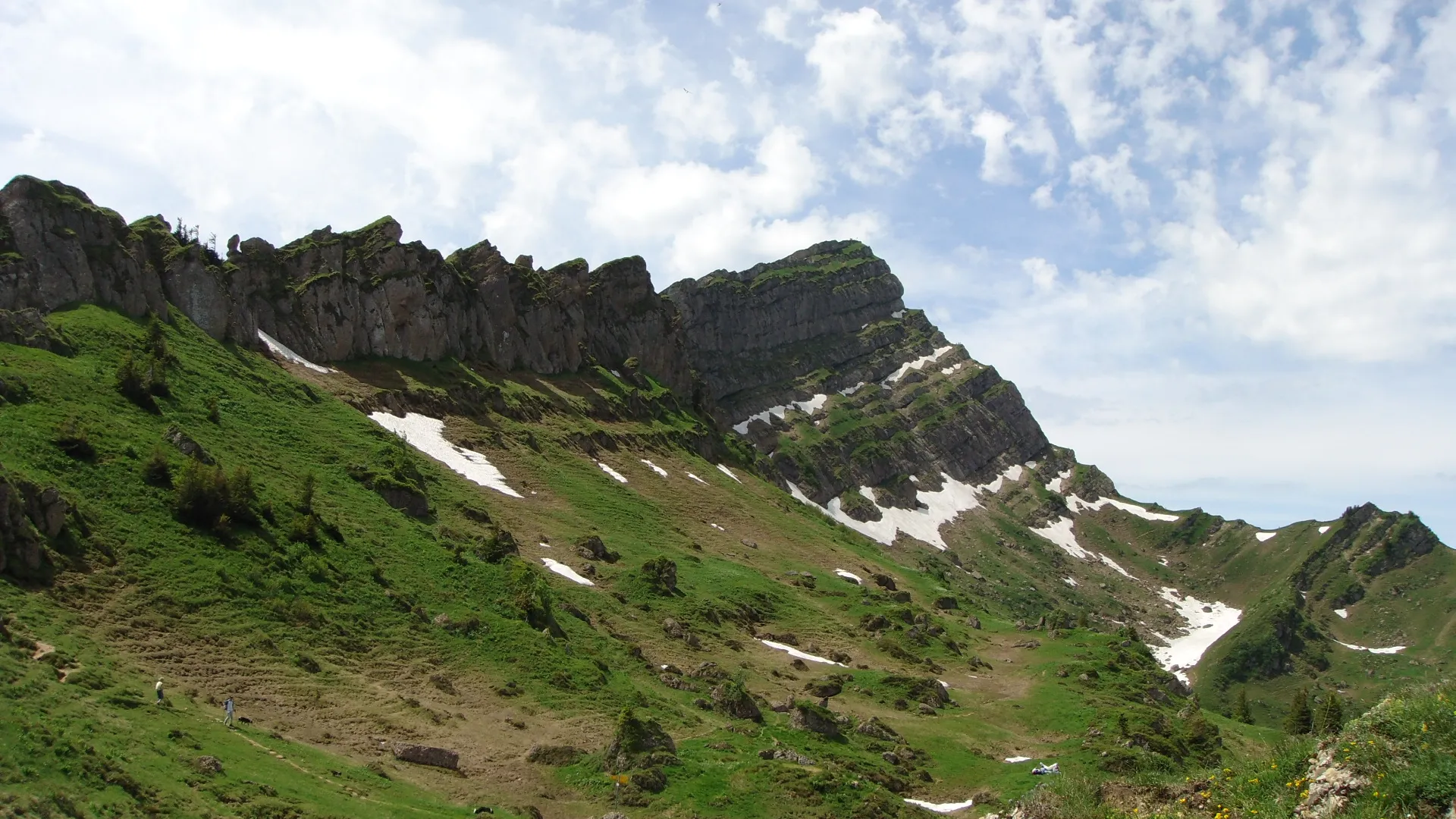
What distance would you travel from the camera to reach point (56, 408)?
4822 centimetres

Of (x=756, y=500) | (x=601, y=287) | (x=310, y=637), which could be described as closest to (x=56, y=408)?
(x=310, y=637)

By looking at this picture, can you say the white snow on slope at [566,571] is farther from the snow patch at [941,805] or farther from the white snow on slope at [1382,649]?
the white snow on slope at [1382,649]

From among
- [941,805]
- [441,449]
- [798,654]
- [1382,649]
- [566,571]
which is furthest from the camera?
[1382,649]

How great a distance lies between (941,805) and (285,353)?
80.9 meters

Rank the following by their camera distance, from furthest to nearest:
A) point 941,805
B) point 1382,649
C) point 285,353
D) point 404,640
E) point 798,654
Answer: point 1382,649 < point 285,353 < point 798,654 < point 404,640 < point 941,805

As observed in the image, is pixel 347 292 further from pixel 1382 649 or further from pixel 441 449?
pixel 1382 649

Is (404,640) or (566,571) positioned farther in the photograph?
(566,571)

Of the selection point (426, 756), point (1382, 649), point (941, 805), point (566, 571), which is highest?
point (1382, 649)

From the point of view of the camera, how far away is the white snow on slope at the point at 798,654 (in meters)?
68.6

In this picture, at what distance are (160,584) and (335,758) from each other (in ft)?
42.8

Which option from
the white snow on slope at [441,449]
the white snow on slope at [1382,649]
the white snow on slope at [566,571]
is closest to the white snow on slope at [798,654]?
the white snow on slope at [566,571]

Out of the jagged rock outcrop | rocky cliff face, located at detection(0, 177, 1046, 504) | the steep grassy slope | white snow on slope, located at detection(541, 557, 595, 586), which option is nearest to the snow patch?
the steep grassy slope

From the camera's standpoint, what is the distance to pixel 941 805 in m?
43.8

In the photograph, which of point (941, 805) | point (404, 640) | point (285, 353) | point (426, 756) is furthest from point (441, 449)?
point (941, 805)
